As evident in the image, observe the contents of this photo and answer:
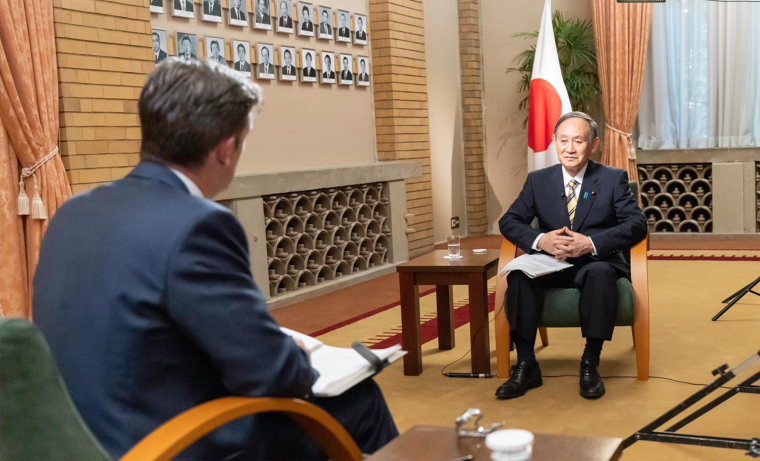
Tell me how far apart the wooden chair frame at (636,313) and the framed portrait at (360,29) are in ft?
12.9

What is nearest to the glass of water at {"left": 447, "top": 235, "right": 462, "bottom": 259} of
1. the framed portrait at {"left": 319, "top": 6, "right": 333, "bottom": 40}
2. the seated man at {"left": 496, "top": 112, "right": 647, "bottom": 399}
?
the seated man at {"left": 496, "top": 112, "right": 647, "bottom": 399}

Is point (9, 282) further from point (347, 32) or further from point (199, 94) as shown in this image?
point (347, 32)

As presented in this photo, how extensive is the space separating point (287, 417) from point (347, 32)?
583 cm

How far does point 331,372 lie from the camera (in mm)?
1805

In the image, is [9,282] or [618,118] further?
[618,118]

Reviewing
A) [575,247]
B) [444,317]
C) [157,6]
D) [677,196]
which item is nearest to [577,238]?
[575,247]

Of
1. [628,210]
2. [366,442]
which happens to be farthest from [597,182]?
[366,442]

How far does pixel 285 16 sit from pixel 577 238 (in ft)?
11.7

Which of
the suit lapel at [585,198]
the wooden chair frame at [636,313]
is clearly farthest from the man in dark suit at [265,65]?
the suit lapel at [585,198]

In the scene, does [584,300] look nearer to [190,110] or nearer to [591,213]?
[591,213]

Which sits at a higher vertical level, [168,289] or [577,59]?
[577,59]

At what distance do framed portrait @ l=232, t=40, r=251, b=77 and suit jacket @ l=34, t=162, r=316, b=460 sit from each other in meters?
4.47

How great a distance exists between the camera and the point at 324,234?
6516mm

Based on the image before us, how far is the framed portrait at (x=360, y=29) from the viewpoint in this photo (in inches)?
287
